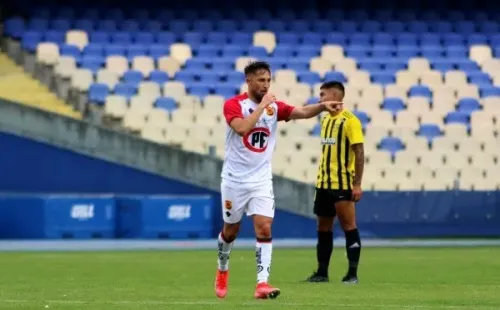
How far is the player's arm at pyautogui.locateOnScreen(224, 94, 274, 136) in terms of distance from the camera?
1142cm

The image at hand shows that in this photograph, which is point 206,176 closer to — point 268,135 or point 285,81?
point 285,81

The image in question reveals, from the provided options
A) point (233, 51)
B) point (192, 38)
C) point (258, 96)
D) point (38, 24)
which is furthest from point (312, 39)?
point (258, 96)

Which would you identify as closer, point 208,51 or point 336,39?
point 208,51

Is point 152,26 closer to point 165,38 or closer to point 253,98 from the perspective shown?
point 165,38

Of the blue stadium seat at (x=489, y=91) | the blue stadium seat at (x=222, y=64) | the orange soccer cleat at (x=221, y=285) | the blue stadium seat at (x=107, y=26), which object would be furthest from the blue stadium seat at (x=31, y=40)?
the orange soccer cleat at (x=221, y=285)

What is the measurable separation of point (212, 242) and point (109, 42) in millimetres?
10706

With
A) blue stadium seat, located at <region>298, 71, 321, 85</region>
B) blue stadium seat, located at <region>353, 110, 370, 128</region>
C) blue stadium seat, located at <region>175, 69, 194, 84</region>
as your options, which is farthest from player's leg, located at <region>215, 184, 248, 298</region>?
blue stadium seat, located at <region>298, 71, 321, 85</region>

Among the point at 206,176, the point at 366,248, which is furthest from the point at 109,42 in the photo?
the point at 366,248

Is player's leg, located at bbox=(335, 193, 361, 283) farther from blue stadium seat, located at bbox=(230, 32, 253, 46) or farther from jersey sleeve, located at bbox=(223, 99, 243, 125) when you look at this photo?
blue stadium seat, located at bbox=(230, 32, 253, 46)

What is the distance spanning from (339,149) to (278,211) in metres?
13.2

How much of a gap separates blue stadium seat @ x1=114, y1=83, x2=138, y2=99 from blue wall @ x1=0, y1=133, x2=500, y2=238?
3.38 metres

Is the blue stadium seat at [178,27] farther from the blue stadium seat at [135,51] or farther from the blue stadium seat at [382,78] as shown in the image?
the blue stadium seat at [382,78]

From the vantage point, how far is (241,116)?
11.7m

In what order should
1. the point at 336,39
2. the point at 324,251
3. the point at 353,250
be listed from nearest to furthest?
1. the point at 353,250
2. the point at 324,251
3. the point at 336,39
